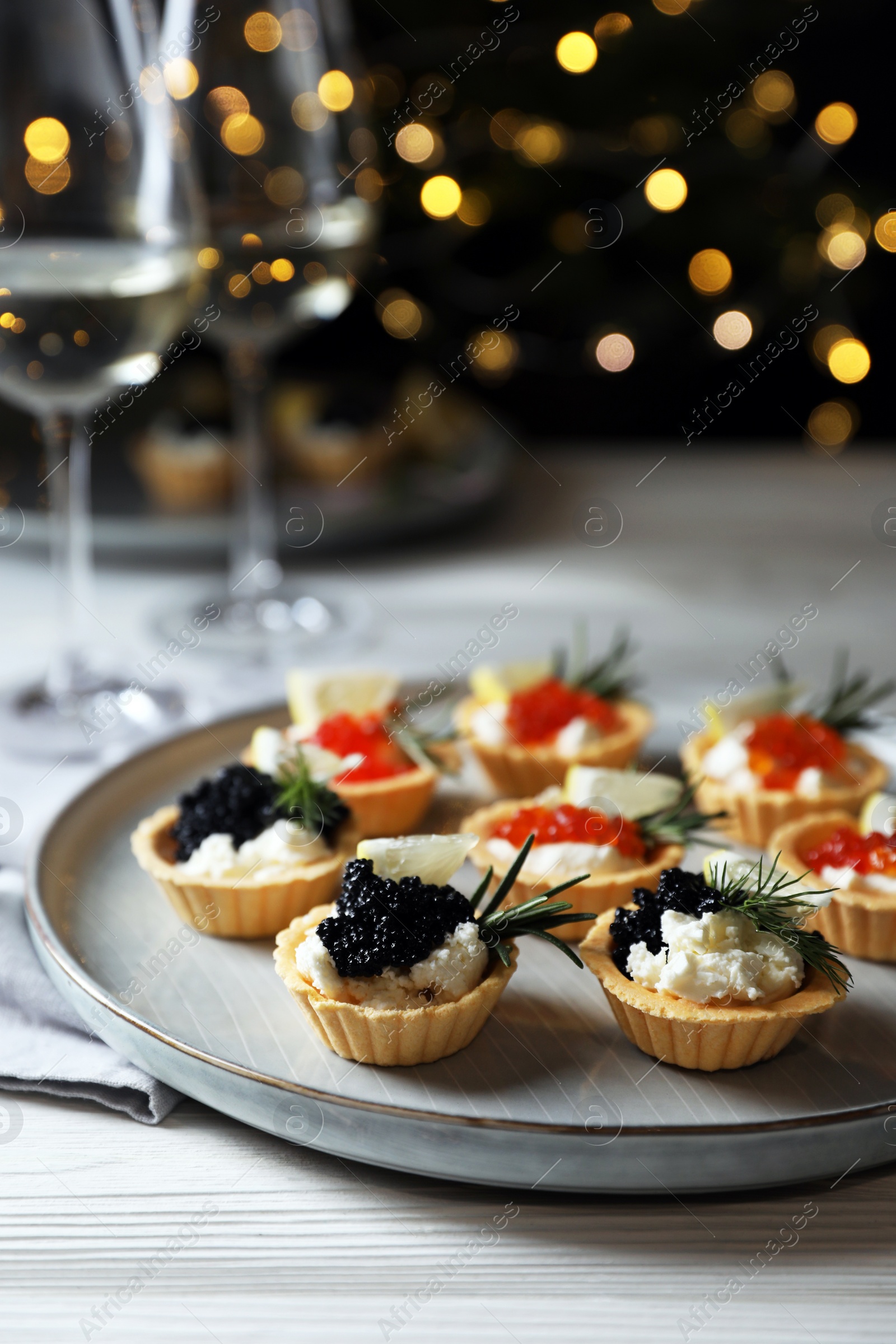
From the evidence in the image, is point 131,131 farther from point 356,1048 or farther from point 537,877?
point 356,1048

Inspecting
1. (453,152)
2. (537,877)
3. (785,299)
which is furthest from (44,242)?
(785,299)

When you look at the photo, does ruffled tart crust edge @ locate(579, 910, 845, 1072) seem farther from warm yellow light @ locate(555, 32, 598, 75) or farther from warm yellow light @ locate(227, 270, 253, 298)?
warm yellow light @ locate(555, 32, 598, 75)

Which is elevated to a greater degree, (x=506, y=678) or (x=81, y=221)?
(x=81, y=221)

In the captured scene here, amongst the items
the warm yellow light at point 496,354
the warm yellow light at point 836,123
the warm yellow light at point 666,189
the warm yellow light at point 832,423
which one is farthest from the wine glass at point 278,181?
the warm yellow light at point 832,423

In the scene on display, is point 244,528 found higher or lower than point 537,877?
higher

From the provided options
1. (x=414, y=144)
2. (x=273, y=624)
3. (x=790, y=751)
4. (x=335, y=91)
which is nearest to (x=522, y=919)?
(x=790, y=751)

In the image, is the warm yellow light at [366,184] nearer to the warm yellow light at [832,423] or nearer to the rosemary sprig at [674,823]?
the rosemary sprig at [674,823]

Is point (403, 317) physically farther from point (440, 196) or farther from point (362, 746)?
point (362, 746)
